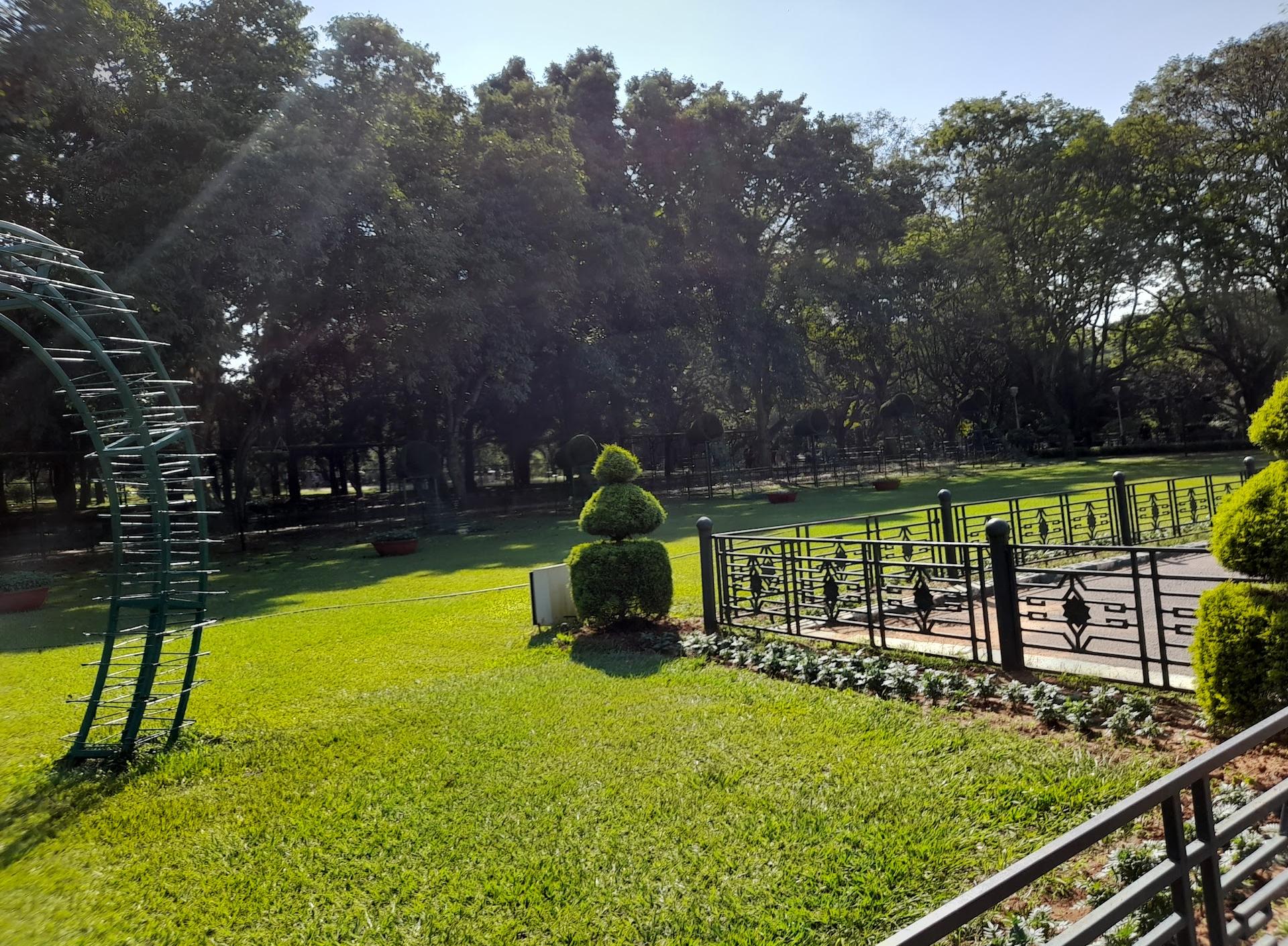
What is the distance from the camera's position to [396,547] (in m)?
20.7

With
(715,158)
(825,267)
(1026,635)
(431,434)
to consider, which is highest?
(715,158)

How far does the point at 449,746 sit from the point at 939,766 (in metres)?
3.14

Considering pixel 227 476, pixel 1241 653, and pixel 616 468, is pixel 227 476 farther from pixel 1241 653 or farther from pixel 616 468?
pixel 1241 653

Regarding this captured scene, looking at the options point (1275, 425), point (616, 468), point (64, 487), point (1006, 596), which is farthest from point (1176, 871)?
point (64, 487)

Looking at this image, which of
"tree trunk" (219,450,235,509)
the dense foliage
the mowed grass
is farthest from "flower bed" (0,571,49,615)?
"tree trunk" (219,450,235,509)

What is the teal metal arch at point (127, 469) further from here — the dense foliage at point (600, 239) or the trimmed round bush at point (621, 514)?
the dense foliage at point (600, 239)

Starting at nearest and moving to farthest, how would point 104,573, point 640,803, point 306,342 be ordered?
1. point 640,803
2. point 104,573
3. point 306,342

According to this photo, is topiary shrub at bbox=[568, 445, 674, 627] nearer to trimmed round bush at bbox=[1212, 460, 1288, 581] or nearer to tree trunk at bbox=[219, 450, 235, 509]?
trimmed round bush at bbox=[1212, 460, 1288, 581]

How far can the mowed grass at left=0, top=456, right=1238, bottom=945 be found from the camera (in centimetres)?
348

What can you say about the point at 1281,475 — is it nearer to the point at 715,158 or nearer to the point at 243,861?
the point at 243,861

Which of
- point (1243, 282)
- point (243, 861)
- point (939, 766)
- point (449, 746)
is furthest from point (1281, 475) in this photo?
point (1243, 282)

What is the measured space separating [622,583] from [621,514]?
0.77m

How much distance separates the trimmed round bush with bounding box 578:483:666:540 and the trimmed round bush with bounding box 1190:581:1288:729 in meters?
5.40

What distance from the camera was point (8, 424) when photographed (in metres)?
20.5
